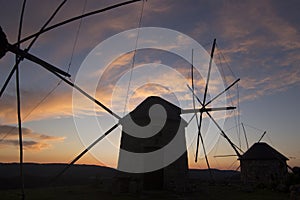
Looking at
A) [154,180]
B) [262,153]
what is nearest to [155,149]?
[154,180]

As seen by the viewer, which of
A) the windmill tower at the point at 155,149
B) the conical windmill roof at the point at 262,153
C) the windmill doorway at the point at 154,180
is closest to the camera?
the windmill tower at the point at 155,149

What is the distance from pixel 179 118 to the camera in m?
21.0

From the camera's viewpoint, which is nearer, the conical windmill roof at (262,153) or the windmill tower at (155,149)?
the windmill tower at (155,149)

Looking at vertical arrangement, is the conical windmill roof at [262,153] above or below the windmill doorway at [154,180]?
above

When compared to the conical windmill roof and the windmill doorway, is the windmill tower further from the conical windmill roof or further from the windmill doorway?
the conical windmill roof

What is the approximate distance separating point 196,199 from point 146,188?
4.99 metres

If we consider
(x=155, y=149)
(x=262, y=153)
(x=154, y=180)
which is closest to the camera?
(x=155, y=149)

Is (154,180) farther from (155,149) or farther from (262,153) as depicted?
(262,153)

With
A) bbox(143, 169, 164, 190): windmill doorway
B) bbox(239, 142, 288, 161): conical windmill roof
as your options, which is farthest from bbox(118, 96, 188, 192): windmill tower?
bbox(239, 142, 288, 161): conical windmill roof

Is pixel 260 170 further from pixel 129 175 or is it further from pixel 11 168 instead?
pixel 11 168

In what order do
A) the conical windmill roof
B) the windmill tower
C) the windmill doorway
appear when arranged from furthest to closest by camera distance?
the conical windmill roof → the windmill doorway → the windmill tower

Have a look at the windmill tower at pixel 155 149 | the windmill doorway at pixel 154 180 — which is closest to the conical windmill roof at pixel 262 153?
the windmill tower at pixel 155 149

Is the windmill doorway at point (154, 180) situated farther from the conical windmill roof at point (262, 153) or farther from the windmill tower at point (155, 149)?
the conical windmill roof at point (262, 153)

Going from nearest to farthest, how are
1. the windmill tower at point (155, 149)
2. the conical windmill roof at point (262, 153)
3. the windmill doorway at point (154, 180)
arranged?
the windmill tower at point (155, 149) < the windmill doorway at point (154, 180) < the conical windmill roof at point (262, 153)
